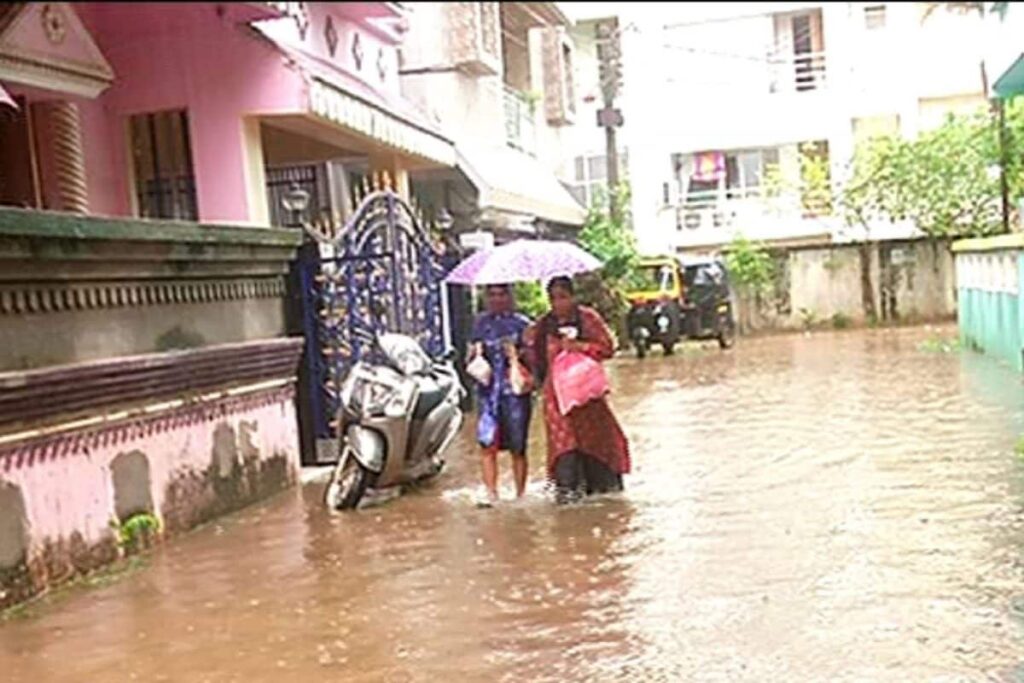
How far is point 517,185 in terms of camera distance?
19.1m

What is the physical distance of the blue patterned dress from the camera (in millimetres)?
8766

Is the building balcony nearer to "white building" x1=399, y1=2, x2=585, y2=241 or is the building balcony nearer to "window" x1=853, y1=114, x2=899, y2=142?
"window" x1=853, y1=114, x2=899, y2=142

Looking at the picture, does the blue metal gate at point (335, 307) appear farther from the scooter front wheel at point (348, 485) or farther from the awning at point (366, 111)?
the scooter front wheel at point (348, 485)

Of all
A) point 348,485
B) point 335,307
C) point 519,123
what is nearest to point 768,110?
point 519,123

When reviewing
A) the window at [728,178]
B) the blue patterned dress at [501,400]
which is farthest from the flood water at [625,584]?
the window at [728,178]

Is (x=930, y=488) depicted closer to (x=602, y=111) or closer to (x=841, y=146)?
(x=602, y=111)

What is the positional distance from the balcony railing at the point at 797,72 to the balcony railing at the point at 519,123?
9043 mm

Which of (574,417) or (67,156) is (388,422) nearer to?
(574,417)

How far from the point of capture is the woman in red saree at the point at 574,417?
8.48 meters

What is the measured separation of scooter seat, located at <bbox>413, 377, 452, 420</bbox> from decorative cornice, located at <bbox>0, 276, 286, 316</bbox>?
1.51 metres

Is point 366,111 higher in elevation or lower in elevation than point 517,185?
higher

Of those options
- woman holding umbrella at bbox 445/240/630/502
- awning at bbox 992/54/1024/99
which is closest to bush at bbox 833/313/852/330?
awning at bbox 992/54/1024/99

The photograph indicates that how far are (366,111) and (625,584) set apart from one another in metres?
A: 7.11

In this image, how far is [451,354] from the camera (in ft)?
46.3
